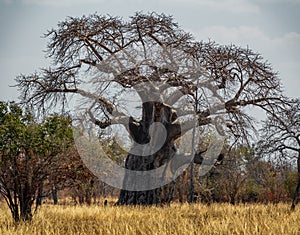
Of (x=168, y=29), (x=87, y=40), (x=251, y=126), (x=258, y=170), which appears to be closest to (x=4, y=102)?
(x=87, y=40)

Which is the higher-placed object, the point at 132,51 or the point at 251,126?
the point at 132,51

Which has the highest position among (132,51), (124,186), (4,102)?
(132,51)

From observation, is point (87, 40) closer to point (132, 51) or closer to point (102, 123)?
point (132, 51)

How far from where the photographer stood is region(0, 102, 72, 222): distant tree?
9.16 metres

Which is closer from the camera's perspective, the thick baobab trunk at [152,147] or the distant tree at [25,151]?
the distant tree at [25,151]

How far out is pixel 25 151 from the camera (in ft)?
31.1

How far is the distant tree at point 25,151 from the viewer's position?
9.16 metres

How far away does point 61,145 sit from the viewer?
31.8 ft

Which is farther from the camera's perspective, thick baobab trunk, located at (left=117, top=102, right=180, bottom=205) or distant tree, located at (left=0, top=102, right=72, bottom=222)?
thick baobab trunk, located at (left=117, top=102, right=180, bottom=205)

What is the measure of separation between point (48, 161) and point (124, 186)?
22.0 feet

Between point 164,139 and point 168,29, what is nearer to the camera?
point 168,29

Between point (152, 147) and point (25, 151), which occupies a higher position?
point (152, 147)

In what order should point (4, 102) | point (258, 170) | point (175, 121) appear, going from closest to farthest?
point (4, 102), point (175, 121), point (258, 170)

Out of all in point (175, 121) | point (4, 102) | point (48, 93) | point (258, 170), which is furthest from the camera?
point (258, 170)
